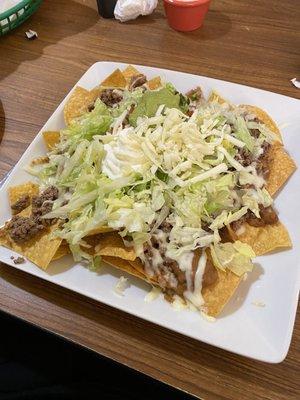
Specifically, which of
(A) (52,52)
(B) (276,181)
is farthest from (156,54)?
(B) (276,181)

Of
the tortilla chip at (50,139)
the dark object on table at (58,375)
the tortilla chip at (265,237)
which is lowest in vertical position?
the dark object on table at (58,375)

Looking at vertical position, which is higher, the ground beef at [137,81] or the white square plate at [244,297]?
the ground beef at [137,81]

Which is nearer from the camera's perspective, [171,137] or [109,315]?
[109,315]

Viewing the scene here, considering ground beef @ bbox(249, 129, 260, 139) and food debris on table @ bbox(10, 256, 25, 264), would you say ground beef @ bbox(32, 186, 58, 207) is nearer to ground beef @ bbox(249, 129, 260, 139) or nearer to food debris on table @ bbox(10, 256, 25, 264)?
food debris on table @ bbox(10, 256, 25, 264)

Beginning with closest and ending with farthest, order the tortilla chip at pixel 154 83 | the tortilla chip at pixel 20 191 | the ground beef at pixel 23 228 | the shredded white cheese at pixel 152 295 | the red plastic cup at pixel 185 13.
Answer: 1. the shredded white cheese at pixel 152 295
2. the ground beef at pixel 23 228
3. the tortilla chip at pixel 20 191
4. the tortilla chip at pixel 154 83
5. the red plastic cup at pixel 185 13

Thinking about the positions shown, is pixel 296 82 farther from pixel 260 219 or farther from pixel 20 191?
pixel 20 191

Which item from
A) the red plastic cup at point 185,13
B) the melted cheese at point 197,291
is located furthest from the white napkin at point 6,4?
the melted cheese at point 197,291

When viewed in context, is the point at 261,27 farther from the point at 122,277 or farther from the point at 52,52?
the point at 122,277

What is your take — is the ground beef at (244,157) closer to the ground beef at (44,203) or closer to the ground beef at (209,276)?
the ground beef at (209,276)
